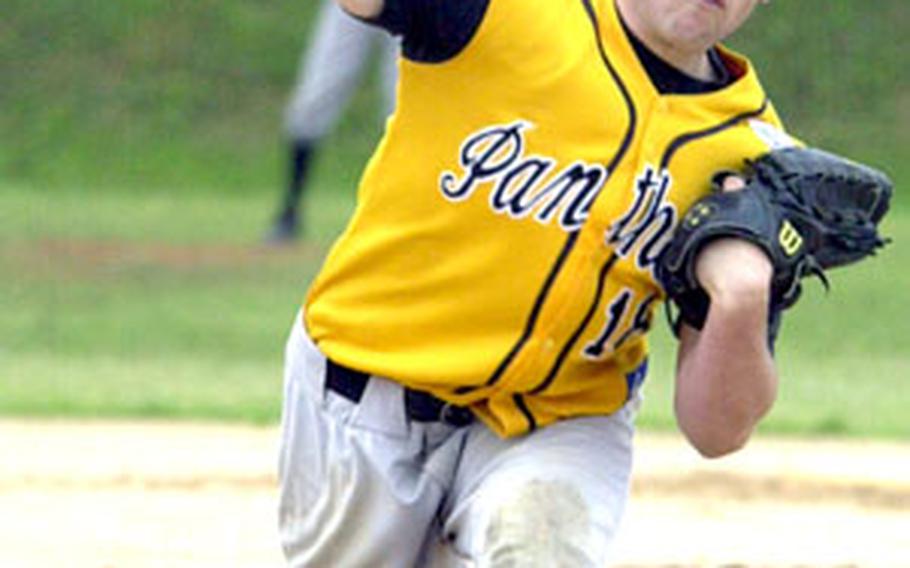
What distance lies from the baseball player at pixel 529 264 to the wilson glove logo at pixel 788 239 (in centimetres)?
15

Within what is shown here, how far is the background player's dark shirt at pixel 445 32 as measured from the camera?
4.04 m

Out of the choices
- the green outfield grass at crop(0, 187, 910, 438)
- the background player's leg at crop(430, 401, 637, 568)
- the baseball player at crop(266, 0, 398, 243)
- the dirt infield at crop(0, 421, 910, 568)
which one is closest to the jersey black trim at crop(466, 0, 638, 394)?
the background player's leg at crop(430, 401, 637, 568)

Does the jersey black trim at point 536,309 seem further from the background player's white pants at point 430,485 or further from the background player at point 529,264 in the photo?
the background player's white pants at point 430,485

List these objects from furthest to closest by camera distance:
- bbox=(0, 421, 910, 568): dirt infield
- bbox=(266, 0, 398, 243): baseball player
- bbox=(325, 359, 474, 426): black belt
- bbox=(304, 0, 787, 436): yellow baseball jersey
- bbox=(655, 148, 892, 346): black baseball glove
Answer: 1. bbox=(266, 0, 398, 243): baseball player
2. bbox=(0, 421, 910, 568): dirt infield
3. bbox=(325, 359, 474, 426): black belt
4. bbox=(304, 0, 787, 436): yellow baseball jersey
5. bbox=(655, 148, 892, 346): black baseball glove

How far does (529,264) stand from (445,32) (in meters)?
0.40

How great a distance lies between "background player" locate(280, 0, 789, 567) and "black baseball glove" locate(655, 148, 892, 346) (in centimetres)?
8

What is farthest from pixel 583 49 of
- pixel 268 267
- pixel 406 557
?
pixel 268 267

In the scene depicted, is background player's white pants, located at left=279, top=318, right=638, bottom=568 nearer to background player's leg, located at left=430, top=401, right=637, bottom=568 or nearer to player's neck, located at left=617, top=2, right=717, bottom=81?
background player's leg, located at left=430, top=401, right=637, bottom=568

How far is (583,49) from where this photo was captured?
4191 mm

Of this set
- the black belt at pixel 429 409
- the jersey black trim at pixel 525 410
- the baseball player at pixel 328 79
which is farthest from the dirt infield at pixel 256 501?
the baseball player at pixel 328 79

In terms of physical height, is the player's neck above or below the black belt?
above

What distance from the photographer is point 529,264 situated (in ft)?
13.7

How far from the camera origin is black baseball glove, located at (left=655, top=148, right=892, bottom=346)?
13.1 ft

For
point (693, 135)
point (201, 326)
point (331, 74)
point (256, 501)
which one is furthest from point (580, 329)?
point (331, 74)
